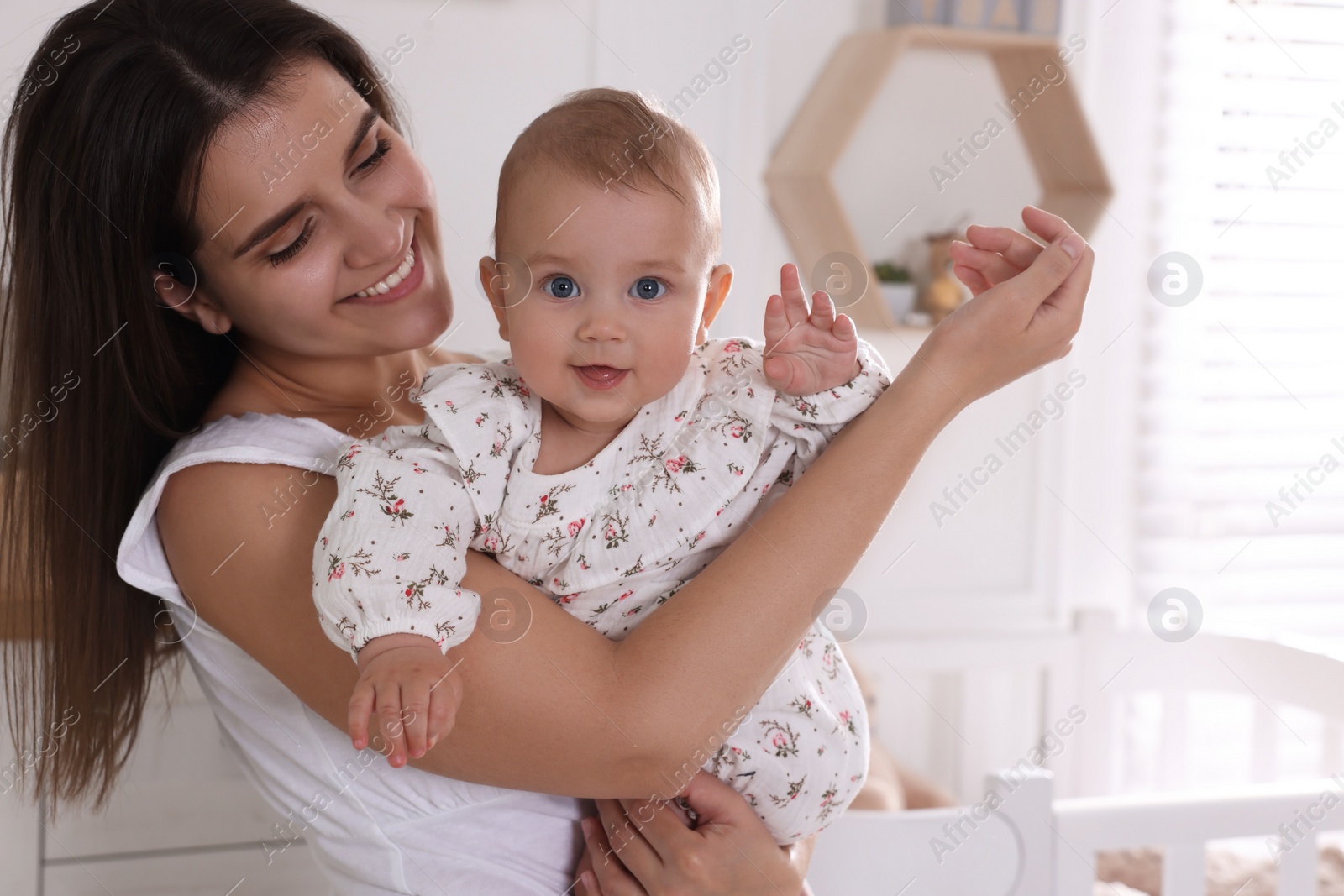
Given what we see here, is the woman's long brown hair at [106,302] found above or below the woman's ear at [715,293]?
below

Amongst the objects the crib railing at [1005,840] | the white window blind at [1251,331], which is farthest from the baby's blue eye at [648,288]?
the white window blind at [1251,331]

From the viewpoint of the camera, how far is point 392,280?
39.9 inches

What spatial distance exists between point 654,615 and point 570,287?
0.88ft

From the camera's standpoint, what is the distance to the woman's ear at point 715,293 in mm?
927

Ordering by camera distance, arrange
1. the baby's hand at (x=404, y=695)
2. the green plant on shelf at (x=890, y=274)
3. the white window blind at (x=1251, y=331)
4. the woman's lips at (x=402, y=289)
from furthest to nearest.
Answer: the white window blind at (x=1251, y=331)
the green plant on shelf at (x=890, y=274)
the woman's lips at (x=402, y=289)
the baby's hand at (x=404, y=695)

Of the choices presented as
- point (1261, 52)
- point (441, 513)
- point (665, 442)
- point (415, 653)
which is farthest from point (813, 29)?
point (415, 653)

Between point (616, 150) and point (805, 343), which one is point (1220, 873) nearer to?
point (805, 343)

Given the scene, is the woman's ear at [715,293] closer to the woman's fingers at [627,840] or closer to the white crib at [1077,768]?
the woman's fingers at [627,840]

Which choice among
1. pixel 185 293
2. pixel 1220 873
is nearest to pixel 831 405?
pixel 185 293

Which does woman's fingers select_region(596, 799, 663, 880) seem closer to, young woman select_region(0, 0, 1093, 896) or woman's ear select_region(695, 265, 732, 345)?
young woman select_region(0, 0, 1093, 896)

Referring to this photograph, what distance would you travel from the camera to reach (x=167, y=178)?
3.01 feet

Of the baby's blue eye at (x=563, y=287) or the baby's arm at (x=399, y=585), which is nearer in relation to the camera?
the baby's arm at (x=399, y=585)

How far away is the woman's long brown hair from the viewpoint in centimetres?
91

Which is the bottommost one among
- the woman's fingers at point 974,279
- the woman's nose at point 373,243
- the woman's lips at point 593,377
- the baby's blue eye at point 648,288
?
the woman's nose at point 373,243
